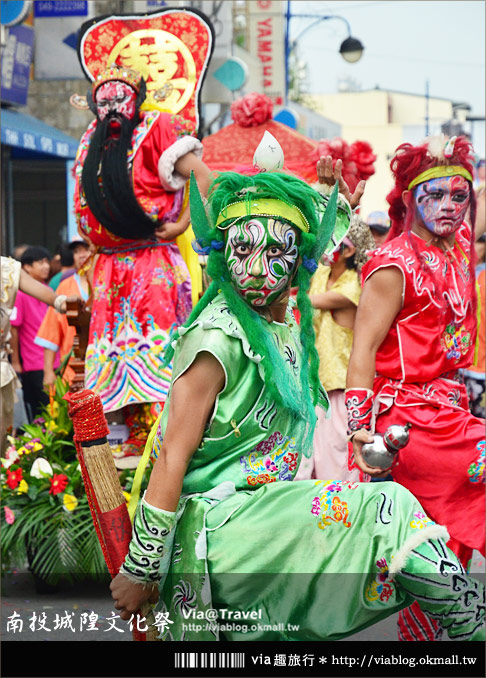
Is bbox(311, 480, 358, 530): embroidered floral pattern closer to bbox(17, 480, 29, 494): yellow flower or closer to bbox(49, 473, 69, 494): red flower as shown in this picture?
bbox(49, 473, 69, 494): red flower

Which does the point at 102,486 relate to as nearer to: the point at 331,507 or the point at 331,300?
the point at 331,507

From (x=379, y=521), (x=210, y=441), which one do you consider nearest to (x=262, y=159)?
(x=210, y=441)

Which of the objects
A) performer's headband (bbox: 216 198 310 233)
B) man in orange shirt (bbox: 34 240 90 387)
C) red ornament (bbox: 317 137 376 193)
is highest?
red ornament (bbox: 317 137 376 193)

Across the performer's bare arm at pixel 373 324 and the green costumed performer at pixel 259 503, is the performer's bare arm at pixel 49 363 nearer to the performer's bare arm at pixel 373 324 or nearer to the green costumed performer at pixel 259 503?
the performer's bare arm at pixel 373 324

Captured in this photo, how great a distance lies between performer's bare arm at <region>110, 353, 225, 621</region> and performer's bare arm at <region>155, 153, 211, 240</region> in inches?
106

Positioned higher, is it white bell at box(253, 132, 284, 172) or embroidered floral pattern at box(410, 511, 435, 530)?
white bell at box(253, 132, 284, 172)

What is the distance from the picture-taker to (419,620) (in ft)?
12.5

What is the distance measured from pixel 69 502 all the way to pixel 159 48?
2.74 meters

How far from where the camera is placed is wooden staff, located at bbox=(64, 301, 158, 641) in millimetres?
3064

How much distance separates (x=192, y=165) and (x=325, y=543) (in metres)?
3.20

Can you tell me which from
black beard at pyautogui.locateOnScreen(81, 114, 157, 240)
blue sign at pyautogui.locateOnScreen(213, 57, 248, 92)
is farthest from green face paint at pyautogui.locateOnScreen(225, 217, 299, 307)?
blue sign at pyautogui.locateOnScreen(213, 57, 248, 92)

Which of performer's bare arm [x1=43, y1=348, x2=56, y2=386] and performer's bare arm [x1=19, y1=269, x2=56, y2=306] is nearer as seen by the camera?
performer's bare arm [x1=19, y1=269, x2=56, y2=306]

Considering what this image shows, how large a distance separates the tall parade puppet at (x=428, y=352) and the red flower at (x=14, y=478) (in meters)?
2.29

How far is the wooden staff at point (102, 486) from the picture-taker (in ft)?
10.1
